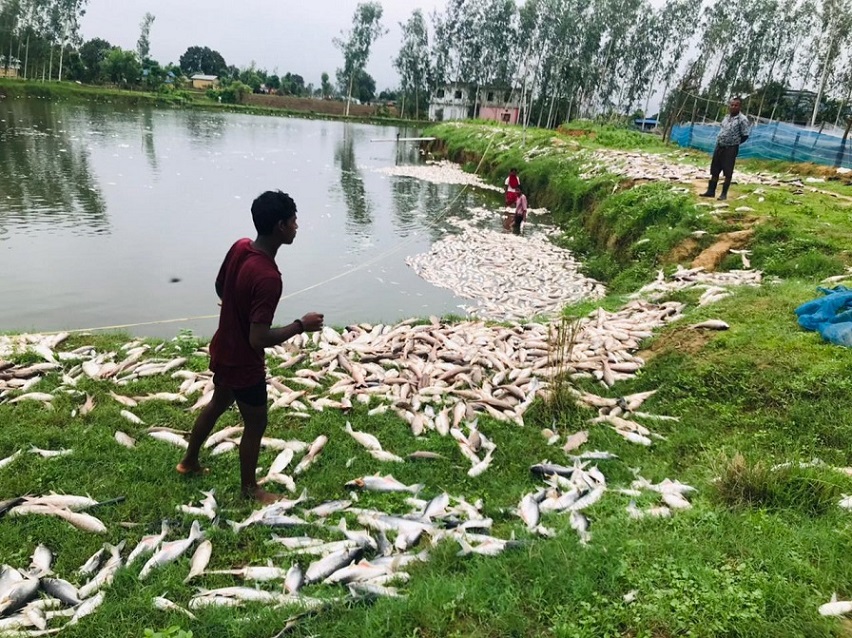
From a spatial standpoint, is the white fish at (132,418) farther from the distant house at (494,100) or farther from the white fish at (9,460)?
the distant house at (494,100)

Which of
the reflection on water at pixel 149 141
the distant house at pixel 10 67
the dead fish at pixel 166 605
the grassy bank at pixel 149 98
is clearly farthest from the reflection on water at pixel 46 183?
the distant house at pixel 10 67

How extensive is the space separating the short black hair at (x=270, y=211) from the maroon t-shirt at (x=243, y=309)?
0.15m

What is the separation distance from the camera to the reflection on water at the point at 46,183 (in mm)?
16734

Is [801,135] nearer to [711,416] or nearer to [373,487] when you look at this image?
[711,416]

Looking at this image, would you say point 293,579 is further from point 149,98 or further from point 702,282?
point 149,98

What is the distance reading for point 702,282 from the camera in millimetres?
10461

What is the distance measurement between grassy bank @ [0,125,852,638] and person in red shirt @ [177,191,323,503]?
1.05 m

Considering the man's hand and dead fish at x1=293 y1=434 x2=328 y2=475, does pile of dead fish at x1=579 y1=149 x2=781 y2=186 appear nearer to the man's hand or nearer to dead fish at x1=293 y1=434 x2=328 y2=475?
dead fish at x1=293 y1=434 x2=328 y2=475

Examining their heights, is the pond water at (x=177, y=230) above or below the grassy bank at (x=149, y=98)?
below

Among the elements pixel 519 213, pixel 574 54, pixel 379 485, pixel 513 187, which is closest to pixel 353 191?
pixel 513 187

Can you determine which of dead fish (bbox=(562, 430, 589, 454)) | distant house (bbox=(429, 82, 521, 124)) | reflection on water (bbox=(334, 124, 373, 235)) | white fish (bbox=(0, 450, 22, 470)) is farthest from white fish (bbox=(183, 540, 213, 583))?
distant house (bbox=(429, 82, 521, 124))

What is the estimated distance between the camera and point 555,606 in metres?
3.31

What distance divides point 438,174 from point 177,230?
21.4 metres

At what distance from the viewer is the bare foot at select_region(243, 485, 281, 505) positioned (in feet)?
15.8
